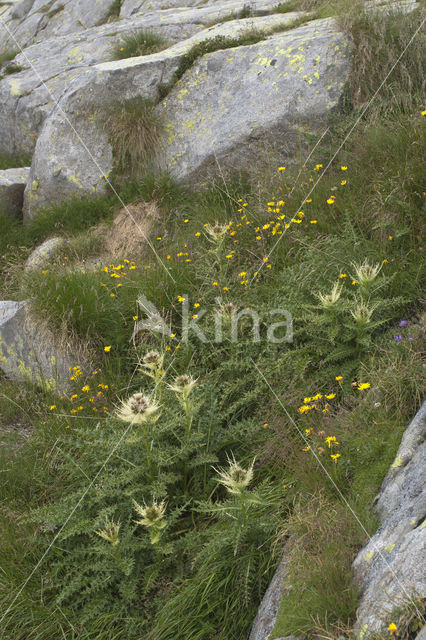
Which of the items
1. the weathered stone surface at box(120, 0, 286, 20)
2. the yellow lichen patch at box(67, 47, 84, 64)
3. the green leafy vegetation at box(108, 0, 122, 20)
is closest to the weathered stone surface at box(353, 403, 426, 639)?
the weathered stone surface at box(120, 0, 286, 20)

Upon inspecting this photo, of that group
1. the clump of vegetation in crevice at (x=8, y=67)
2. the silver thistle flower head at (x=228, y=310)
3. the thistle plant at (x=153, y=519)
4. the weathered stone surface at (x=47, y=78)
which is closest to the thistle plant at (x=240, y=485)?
the thistle plant at (x=153, y=519)

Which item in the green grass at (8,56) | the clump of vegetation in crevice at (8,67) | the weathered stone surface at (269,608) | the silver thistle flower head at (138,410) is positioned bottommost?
the weathered stone surface at (269,608)

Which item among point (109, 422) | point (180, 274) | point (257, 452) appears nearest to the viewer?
point (257, 452)

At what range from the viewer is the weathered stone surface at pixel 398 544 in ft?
6.05

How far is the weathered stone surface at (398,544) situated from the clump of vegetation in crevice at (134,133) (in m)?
5.34

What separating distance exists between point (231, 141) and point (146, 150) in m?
1.22

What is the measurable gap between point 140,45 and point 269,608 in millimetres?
8485

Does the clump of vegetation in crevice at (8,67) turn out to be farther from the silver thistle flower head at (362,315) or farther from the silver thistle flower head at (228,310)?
the silver thistle flower head at (362,315)

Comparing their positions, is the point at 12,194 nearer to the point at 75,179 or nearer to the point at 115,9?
the point at 75,179

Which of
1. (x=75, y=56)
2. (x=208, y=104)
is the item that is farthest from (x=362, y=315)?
(x=75, y=56)

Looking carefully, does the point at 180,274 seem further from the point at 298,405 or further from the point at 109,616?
the point at 109,616

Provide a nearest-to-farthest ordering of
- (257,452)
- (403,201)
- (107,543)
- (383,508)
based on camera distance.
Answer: (383,508), (107,543), (257,452), (403,201)

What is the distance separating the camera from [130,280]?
506cm

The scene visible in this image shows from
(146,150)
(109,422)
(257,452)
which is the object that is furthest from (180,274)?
(146,150)
